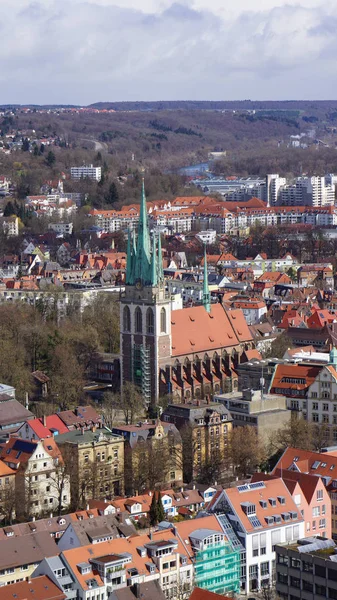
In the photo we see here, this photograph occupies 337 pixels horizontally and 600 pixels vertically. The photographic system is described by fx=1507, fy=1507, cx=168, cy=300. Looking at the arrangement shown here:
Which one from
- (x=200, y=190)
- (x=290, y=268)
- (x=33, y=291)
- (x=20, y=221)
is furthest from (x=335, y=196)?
(x=33, y=291)

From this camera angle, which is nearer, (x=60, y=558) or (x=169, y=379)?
(x=60, y=558)

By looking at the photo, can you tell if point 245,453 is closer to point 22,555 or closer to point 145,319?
point 145,319

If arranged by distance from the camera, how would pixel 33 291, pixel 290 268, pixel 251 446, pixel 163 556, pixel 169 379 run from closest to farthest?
pixel 163 556 < pixel 251 446 < pixel 169 379 < pixel 33 291 < pixel 290 268

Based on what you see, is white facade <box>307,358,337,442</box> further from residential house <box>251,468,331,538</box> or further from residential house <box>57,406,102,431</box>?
residential house <box>251,468,331,538</box>

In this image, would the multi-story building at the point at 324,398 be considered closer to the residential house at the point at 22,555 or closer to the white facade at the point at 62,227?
the residential house at the point at 22,555

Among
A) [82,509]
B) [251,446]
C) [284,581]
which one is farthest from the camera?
[251,446]

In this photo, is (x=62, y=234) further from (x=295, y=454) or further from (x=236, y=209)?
(x=295, y=454)
